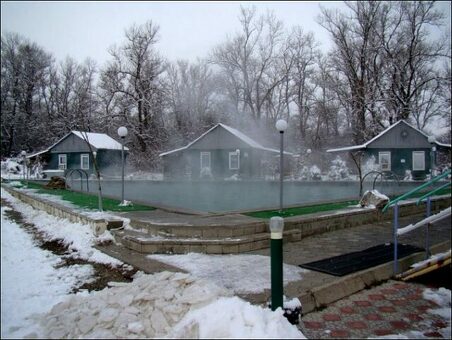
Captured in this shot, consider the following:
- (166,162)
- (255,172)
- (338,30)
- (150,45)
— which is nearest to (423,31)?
(338,30)

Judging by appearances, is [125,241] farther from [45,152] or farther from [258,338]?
[45,152]

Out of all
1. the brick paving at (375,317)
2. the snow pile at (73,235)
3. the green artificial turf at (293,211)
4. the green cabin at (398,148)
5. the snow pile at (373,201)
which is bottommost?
the brick paving at (375,317)

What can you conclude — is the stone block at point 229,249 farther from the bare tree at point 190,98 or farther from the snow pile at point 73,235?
the bare tree at point 190,98

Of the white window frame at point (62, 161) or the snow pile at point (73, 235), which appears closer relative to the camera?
the snow pile at point (73, 235)

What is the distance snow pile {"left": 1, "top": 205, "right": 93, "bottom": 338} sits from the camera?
300cm

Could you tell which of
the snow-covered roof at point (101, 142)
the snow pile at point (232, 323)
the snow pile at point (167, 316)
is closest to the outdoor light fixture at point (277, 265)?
the snow pile at point (167, 316)

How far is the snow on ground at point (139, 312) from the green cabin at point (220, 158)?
841 inches

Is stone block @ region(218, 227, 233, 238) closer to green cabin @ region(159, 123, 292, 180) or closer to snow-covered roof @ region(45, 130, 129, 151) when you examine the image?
green cabin @ region(159, 123, 292, 180)

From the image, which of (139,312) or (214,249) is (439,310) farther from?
(214,249)

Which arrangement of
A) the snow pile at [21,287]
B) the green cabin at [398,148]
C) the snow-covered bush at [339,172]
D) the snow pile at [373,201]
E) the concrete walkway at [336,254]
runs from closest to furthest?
1. the snow pile at [21,287]
2. the concrete walkway at [336,254]
3. the snow pile at [373,201]
4. the green cabin at [398,148]
5. the snow-covered bush at [339,172]

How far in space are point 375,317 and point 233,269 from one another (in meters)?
1.82

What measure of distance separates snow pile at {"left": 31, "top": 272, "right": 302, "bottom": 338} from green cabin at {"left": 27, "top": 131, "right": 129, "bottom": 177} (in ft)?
90.5

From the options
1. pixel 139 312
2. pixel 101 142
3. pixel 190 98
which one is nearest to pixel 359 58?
pixel 190 98

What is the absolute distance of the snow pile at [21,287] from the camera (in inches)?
118
